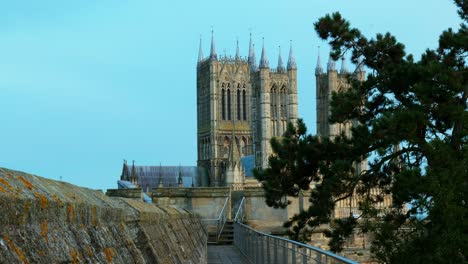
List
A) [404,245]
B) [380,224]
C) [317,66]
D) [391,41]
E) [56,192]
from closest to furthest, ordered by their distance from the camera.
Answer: [56,192] < [404,245] < [380,224] < [391,41] < [317,66]

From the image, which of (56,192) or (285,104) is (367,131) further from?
(285,104)

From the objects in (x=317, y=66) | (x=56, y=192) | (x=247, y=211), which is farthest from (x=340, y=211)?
(x=317, y=66)

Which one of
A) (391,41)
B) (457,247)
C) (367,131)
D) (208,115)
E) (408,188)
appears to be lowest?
(457,247)

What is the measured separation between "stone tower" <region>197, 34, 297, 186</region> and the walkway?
89.0 m

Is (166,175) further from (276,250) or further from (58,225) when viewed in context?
(58,225)

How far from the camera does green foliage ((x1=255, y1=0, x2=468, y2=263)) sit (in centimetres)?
1523

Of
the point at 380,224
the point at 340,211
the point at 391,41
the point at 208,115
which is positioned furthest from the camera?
the point at 208,115

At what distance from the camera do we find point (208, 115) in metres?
118

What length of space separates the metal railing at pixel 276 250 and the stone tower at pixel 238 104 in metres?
92.1

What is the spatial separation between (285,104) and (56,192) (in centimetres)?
10825

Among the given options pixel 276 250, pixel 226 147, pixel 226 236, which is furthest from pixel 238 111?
pixel 276 250

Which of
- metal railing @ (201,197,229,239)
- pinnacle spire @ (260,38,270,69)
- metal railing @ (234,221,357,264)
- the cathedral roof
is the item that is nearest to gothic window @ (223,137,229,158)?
the cathedral roof

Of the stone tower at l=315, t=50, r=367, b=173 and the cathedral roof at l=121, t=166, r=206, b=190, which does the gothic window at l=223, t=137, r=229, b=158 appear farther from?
Result: the stone tower at l=315, t=50, r=367, b=173

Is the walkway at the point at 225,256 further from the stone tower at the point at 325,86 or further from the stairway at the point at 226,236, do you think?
the stone tower at the point at 325,86
